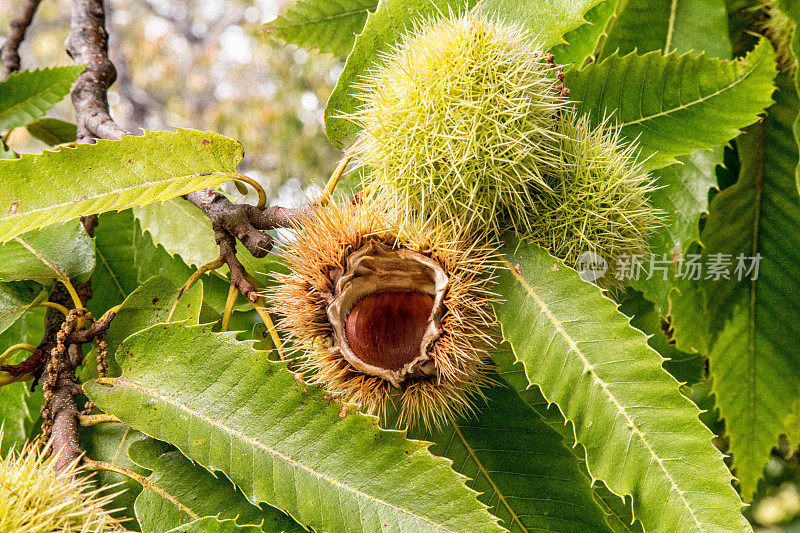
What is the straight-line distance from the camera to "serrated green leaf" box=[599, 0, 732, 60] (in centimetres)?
142

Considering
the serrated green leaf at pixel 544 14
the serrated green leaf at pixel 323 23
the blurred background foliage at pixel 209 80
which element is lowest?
the blurred background foliage at pixel 209 80

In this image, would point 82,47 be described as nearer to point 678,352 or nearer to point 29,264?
point 29,264

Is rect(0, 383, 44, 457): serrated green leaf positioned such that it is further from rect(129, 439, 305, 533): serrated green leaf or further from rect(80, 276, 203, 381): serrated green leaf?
rect(129, 439, 305, 533): serrated green leaf

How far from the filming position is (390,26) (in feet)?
3.39

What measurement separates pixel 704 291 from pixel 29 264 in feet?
4.85

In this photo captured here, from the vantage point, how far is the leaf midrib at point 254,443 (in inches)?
32.0

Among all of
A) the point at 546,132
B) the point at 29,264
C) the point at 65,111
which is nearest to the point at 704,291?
the point at 546,132

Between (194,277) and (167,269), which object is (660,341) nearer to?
(194,277)

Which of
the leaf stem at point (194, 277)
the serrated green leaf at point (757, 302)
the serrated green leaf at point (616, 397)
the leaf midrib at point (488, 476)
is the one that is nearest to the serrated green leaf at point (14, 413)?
the leaf stem at point (194, 277)

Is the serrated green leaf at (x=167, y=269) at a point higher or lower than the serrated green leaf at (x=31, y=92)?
lower

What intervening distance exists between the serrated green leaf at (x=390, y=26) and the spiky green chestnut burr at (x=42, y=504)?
645mm

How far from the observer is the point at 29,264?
3.82ft
